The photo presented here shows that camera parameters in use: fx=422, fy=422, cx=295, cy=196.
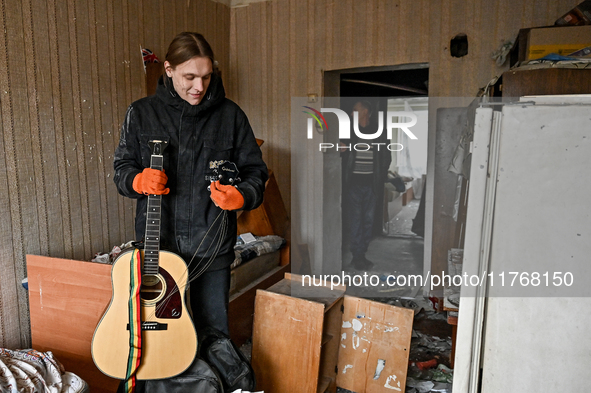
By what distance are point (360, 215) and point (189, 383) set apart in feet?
8.84

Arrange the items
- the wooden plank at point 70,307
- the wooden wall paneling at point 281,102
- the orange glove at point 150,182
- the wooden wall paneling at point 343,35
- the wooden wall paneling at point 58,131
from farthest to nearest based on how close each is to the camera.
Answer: the wooden wall paneling at point 281,102 < the wooden wall paneling at point 343,35 < the wooden wall paneling at point 58,131 < the wooden plank at point 70,307 < the orange glove at point 150,182

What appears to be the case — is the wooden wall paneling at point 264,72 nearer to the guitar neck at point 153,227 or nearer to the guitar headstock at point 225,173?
the guitar headstock at point 225,173

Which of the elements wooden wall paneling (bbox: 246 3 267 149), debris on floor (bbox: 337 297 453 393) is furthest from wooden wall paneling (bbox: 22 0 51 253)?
wooden wall paneling (bbox: 246 3 267 149)

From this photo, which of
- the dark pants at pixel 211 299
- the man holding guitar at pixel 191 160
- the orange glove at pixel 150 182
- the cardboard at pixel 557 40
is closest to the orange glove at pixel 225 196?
the man holding guitar at pixel 191 160

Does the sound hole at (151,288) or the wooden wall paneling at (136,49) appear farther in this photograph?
the wooden wall paneling at (136,49)

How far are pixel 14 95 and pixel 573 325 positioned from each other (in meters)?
2.32

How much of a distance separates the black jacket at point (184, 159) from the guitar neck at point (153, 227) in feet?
0.16

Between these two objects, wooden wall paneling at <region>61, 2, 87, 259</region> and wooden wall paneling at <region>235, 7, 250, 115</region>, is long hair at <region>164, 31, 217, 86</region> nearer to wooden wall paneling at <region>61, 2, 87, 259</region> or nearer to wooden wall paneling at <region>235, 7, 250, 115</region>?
wooden wall paneling at <region>61, 2, 87, 259</region>

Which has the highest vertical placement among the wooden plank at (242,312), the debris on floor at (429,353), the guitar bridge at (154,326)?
the guitar bridge at (154,326)

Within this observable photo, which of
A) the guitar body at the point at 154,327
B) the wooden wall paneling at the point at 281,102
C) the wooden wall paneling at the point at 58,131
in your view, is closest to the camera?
the guitar body at the point at 154,327

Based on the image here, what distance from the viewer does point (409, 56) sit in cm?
316

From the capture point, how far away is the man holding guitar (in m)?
1.47

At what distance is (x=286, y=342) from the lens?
1896mm

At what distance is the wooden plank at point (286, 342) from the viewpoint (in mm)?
1831
